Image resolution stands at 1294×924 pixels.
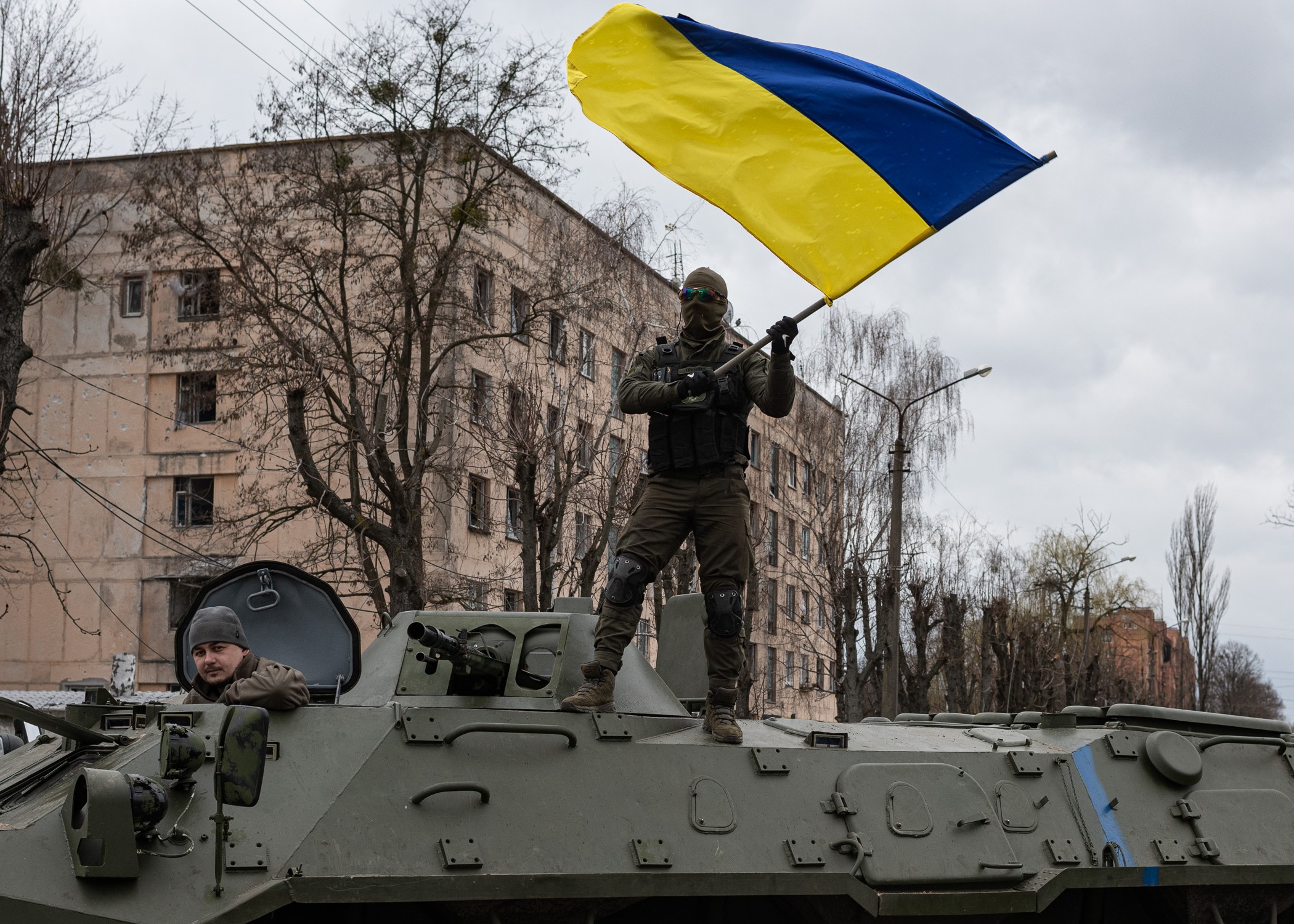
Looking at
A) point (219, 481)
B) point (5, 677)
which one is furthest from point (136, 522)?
point (5, 677)

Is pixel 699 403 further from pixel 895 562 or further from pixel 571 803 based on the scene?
pixel 895 562

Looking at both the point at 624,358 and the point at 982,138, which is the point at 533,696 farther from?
the point at 624,358

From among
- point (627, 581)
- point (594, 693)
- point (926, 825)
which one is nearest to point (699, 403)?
point (627, 581)

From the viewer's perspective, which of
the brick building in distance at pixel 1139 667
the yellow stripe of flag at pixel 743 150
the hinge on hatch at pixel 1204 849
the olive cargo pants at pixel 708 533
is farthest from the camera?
the brick building in distance at pixel 1139 667

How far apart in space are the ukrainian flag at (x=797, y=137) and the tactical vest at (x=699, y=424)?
0.90 meters

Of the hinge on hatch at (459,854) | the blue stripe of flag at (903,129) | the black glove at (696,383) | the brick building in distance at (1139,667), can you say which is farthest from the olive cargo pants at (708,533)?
the brick building in distance at (1139,667)

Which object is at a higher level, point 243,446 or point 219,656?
point 243,446

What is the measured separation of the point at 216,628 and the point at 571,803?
1.81 m

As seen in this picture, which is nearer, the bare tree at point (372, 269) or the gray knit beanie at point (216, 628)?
the gray knit beanie at point (216, 628)

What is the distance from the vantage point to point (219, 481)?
2769 cm

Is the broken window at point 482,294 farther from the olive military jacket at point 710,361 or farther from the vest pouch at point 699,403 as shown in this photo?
the vest pouch at point 699,403

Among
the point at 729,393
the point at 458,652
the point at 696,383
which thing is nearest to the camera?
the point at 458,652

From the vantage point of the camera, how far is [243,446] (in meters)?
18.8

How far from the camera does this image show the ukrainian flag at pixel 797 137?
7.93 meters
